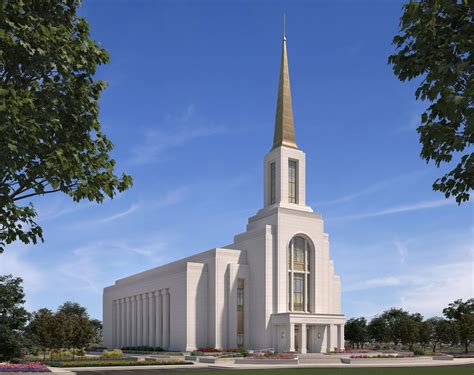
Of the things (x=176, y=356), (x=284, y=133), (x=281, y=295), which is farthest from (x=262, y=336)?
(x=284, y=133)

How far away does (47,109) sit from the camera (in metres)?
12.9

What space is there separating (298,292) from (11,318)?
32.4 meters

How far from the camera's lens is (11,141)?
37.6 feet

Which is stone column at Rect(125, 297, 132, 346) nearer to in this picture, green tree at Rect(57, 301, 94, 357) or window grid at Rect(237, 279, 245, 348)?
green tree at Rect(57, 301, 94, 357)

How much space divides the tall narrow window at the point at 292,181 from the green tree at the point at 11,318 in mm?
33383

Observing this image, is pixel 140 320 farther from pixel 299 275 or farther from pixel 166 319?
pixel 299 275

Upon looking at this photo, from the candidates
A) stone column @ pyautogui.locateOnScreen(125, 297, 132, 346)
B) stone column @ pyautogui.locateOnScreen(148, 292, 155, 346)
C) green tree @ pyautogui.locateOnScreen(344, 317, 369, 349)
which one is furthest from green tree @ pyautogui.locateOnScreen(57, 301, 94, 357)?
green tree @ pyautogui.locateOnScreen(344, 317, 369, 349)

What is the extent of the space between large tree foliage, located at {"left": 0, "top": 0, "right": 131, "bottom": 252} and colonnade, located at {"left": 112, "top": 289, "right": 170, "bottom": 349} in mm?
51382

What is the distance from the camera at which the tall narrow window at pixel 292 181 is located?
60719 mm

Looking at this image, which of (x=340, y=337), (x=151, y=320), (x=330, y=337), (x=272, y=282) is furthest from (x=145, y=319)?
(x=330, y=337)

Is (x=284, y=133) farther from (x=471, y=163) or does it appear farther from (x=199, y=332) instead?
(x=471, y=163)

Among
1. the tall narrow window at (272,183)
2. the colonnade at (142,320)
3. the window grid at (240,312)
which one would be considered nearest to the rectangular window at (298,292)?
the window grid at (240,312)

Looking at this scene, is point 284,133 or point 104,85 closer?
point 104,85

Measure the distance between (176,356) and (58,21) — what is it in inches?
1656
